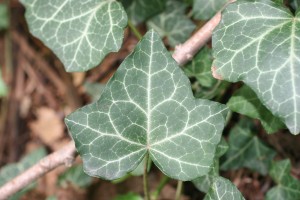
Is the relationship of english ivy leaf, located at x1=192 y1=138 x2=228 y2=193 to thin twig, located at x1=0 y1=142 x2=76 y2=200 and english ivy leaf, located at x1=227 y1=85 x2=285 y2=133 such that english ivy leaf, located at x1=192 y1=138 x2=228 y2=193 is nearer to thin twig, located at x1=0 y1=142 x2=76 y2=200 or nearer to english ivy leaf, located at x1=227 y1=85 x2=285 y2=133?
english ivy leaf, located at x1=227 y1=85 x2=285 y2=133

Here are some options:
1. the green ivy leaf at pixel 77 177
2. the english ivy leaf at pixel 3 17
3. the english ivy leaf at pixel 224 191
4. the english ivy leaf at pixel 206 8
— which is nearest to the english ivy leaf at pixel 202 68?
the english ivy leaf at pixel 206 8

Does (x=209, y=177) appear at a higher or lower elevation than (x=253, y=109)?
lower

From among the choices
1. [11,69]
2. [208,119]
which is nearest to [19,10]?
[11,69]

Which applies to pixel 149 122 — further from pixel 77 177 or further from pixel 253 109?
pixel 77 177

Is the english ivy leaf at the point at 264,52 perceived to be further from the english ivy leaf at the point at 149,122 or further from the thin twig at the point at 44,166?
the thin twig at the point at 44,166

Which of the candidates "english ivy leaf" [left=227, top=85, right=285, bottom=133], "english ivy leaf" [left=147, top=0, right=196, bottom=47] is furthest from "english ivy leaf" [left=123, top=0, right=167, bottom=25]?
"english ivy leaf" [left=227, top=85, right=285, bottom=133]

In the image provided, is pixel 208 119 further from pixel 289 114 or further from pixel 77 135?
pixel 77 135

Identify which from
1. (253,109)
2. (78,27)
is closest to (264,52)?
(253,109)
